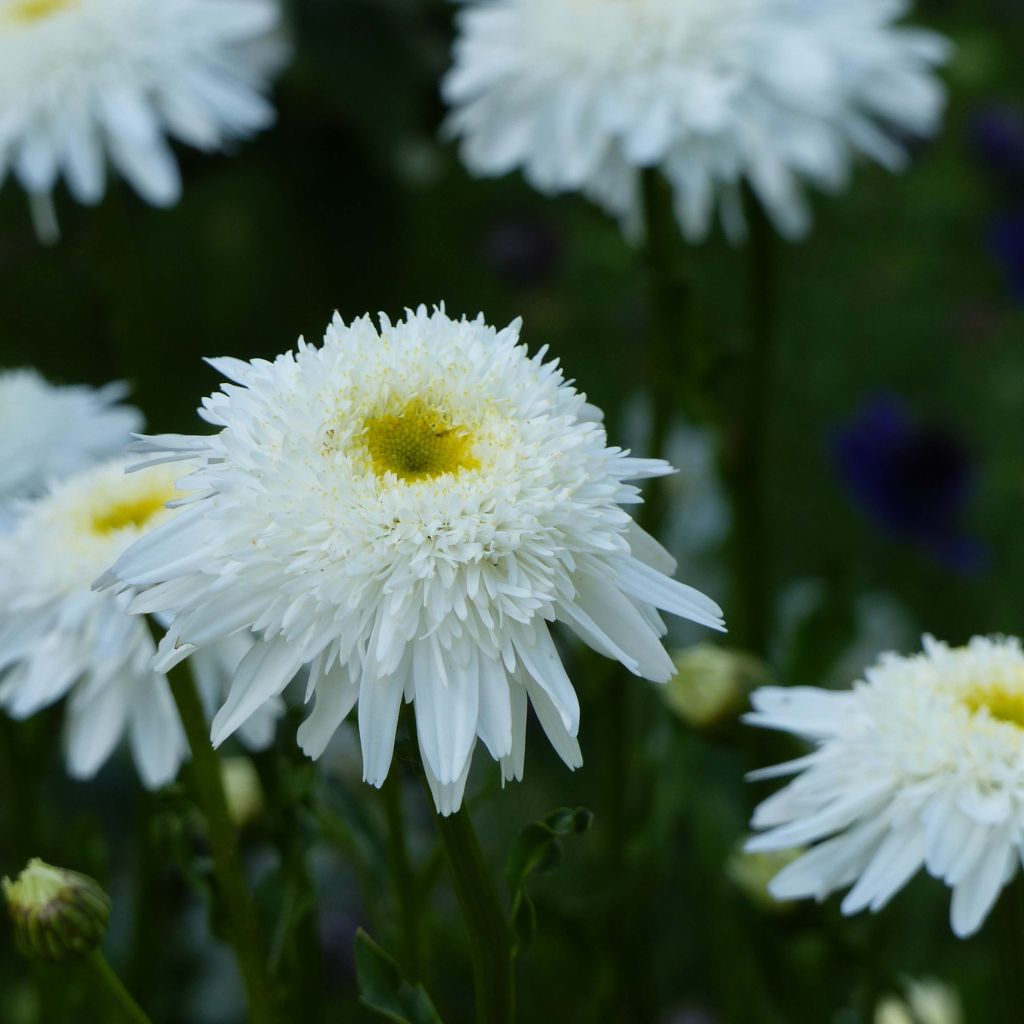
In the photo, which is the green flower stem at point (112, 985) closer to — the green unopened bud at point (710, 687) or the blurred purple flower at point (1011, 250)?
the green unopened bud at point (710, 687)

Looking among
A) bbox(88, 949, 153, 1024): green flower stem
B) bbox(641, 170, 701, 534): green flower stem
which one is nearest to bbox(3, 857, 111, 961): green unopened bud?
bbox(88, 949, 153, 1024): green flower stem

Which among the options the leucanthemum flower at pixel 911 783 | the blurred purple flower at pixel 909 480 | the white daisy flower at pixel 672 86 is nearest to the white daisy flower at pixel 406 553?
the leucanthemum flower at pixel 911 783

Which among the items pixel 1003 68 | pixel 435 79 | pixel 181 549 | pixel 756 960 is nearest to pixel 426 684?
pixel 181 549

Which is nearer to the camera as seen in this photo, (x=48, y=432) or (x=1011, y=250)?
(x=48, y=432)

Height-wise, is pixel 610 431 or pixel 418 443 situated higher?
pixel 418 443

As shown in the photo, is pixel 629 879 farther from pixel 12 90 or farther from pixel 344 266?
pixel 344 266

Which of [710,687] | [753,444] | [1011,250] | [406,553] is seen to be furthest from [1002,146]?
[406,553]

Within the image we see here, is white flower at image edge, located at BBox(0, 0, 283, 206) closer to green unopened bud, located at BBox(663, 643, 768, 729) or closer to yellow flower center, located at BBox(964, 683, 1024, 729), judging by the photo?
green unopened bud, located at BBox(663, 643, 768, 729)

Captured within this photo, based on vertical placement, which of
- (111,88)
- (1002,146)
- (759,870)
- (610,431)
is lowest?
(610,431)

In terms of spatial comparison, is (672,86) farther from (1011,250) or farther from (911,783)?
(1011,250)
